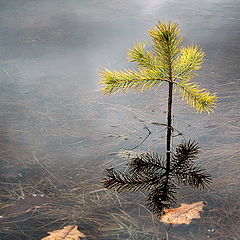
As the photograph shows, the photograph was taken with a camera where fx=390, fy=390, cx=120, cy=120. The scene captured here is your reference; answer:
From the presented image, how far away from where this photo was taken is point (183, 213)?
1.71 m

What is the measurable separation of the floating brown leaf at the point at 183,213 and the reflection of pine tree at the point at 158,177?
1.7 inches

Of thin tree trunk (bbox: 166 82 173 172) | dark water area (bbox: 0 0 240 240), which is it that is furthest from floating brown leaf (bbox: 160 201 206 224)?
thin tree trunk (bbox: 166 82 173 172)

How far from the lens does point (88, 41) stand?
470cm

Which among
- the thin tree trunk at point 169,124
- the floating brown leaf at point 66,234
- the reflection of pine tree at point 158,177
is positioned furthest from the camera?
the thin tree trunk at point 169,124

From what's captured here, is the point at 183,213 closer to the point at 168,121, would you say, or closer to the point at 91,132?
the point at 168,121

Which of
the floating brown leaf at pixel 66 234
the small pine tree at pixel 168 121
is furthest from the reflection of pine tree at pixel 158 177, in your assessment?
the floating brown leaf at pixel 66 234

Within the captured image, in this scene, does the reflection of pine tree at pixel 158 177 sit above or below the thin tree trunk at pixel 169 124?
below

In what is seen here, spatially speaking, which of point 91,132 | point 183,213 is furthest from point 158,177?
point 91,132

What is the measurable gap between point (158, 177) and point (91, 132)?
0.68 m

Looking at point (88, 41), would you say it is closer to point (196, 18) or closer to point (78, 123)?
point (196, 18)

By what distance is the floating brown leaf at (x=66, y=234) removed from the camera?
5.25 feet

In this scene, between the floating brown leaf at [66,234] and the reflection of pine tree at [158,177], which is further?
the reflection of pine tree at [158,177]

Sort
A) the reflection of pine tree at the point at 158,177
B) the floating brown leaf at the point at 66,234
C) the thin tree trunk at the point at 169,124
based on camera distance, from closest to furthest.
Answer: the floating brown leaf at the point at 66,234
the reflection of pine tree at the point at 158,177
the thin tree trunk at the point at 169,124

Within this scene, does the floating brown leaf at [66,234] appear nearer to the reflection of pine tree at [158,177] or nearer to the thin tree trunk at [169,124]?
the reflection of pine tree at [158,177]
